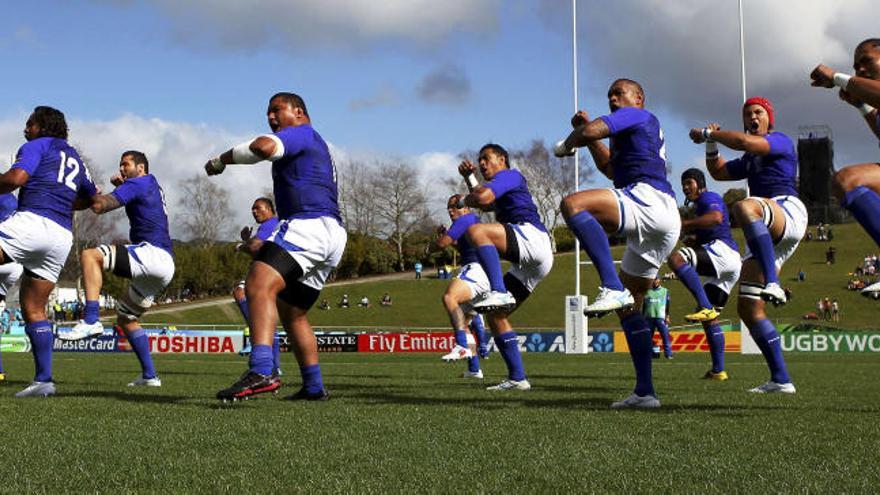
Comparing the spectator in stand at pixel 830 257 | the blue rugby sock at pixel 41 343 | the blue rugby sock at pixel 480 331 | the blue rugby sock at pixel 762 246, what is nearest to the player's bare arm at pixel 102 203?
the blue rugby sock at pixel 41 343

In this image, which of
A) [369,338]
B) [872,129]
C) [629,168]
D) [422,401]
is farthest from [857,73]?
[369,338]

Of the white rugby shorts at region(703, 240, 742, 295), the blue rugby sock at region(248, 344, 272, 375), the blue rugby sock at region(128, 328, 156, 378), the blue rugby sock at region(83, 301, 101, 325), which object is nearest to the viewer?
the blue rugby sock at region(248, 344, 272, 375)

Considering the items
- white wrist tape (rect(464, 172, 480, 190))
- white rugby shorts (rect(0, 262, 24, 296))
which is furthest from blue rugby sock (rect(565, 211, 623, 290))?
white rugby shorts (rect(0, 262, 24, 296))

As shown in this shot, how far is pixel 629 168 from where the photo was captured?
6.49m

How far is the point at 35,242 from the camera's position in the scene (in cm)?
743

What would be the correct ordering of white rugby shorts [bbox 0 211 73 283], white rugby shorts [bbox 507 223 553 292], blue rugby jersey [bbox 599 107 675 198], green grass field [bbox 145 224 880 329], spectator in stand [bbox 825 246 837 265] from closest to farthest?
blue rugby jersey [bbox 599 107 675 198], white rugby shorts [bbox 0 211 73 283], white rugby shorts [bbox 507 223 553 292], green grass field [bbox 145 224 880 329], spectator in stand [bbox 825 246 837 265]

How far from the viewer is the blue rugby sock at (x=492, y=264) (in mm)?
7965

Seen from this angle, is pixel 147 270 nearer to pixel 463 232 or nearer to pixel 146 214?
pixel 146 214

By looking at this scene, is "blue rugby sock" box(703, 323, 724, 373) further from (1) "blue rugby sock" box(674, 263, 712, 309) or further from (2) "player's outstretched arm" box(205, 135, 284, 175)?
(2) "player's outstretched arm" box(205, 135, 284, 175)

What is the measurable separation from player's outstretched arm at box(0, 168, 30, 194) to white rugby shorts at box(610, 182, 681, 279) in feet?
14.9

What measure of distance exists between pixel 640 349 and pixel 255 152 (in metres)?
3.04

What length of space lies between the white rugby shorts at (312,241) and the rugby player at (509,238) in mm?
2150

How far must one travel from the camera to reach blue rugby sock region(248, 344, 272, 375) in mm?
5875

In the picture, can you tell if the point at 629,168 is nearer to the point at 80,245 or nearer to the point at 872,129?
the point at 872,129
